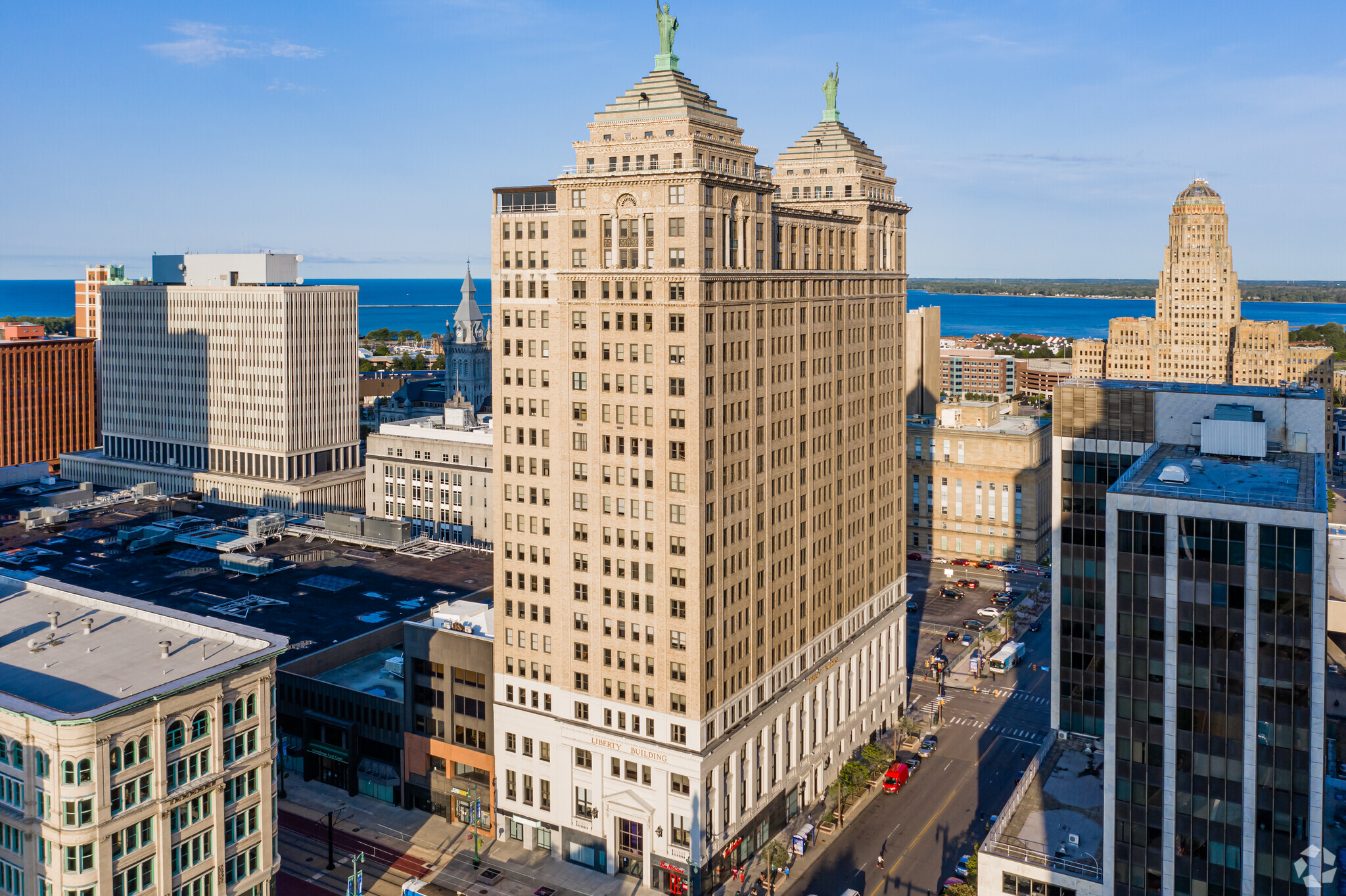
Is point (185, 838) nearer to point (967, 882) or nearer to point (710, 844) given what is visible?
point (710, 844)

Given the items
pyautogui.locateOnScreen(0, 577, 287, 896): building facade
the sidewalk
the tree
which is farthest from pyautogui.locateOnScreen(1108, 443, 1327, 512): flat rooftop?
pyautogui.locateOnScreen(0, 577, 287, 896): building facade

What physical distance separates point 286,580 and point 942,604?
100713 millimetres

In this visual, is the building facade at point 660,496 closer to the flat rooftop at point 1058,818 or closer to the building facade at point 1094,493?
the flat rooftop at point 1058,818

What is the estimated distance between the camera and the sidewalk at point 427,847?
Answer: 96.2 m

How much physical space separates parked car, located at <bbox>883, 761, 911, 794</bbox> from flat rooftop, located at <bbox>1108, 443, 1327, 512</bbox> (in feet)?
160

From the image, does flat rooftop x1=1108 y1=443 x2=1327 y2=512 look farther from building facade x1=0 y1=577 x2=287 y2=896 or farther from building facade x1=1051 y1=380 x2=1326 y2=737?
building facade x1=0 y1=577 x2=287 y2=896

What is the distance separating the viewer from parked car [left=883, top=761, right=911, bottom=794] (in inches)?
4545

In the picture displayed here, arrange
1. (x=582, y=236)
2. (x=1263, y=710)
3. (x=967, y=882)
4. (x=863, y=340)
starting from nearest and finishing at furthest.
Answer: (x=1263, y=710) → (x=967, y=882) → (x=582, y=236) → (x=863, y=340)

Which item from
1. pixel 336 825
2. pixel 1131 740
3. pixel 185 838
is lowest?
pixel 336 825

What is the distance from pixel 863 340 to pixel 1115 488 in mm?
60037

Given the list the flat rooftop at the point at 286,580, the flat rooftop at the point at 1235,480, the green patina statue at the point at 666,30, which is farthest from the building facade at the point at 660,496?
the flat rooftop at the point at 286,580

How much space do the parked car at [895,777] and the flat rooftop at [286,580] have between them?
61.1 metres

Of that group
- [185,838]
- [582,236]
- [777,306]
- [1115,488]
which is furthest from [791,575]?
[185,838]

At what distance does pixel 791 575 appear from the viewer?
108500 mm
